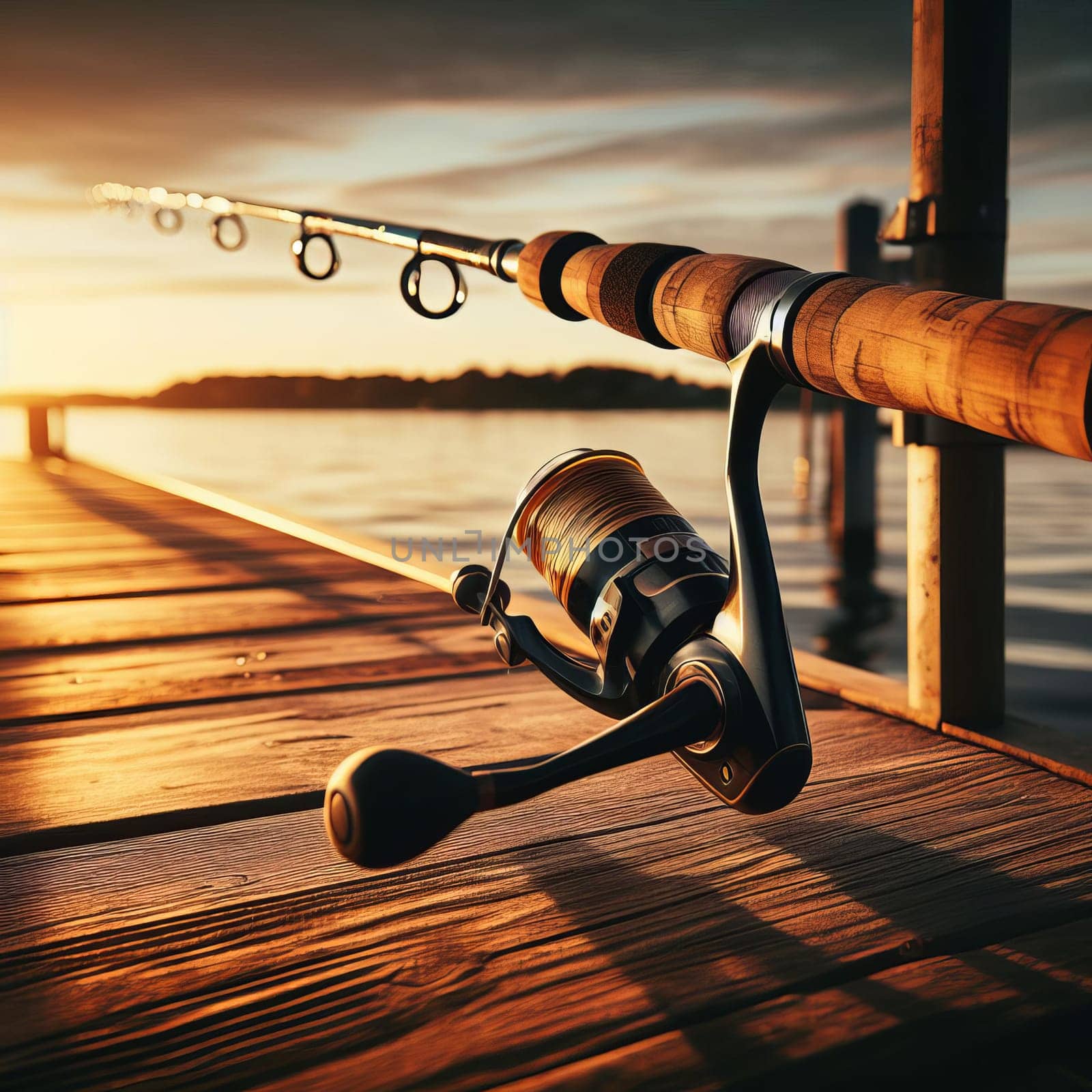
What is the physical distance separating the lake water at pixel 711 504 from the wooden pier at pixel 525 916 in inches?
85.4

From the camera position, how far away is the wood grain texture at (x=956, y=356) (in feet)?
2.31

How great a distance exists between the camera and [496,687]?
90.1 inches

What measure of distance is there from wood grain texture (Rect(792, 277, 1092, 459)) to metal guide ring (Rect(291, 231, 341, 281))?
173cm

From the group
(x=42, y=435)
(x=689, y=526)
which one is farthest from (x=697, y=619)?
(x=42, y=435)

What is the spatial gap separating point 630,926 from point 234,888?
490 millimetres

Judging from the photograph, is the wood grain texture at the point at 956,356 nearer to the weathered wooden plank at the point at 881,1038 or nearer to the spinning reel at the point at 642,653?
the spinning reel at the point at 642,653

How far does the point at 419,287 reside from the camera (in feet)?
6.40

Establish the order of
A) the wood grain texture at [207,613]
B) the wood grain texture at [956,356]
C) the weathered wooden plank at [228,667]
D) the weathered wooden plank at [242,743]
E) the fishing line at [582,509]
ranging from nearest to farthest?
the wood grain texture at [956,356] < the fishing line at [582,509] < the weathered wooden plank at [242,743] < the weathered wooden plank at [228,667] < the wood grain texture at [207,613]

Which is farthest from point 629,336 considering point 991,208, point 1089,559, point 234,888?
point 1089,559

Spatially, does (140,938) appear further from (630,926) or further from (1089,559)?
(1089,559)

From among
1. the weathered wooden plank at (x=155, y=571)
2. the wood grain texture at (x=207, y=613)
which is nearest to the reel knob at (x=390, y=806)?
the wood grain texture at (x=207, y=613)

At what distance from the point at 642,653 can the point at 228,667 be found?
4.88 ft

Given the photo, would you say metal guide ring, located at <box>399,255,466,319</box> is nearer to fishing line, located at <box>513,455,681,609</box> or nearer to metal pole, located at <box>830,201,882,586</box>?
fishing line, located at <box>513,455,681,609</box>

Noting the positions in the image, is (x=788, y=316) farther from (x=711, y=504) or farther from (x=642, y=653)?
(x=711, y=504)
